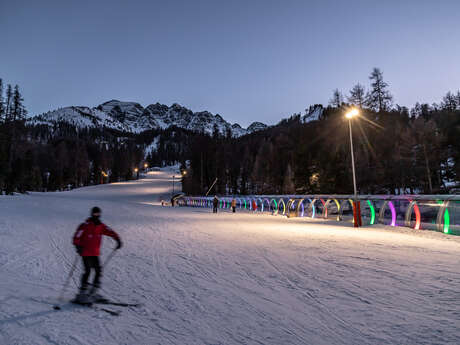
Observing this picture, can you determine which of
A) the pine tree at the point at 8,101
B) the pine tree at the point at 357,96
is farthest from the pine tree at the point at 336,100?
the pine tree at the point at 8,101

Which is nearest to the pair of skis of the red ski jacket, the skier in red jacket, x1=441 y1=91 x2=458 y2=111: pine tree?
the skier in red jacket

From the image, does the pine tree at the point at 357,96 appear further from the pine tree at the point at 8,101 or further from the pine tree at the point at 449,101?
the pine tree at the point at 8,101

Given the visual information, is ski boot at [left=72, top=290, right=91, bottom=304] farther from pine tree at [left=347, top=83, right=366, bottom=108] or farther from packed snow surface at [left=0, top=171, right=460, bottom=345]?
pine tree at [left=347, top=83, right=366, bottom=108]

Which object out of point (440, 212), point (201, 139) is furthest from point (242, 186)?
point (440, 212)

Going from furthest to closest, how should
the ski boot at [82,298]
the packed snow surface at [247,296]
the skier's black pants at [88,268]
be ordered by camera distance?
the skier's black pants at [88,268] < the ski boot at [82,298] < the packed snow surface at [247,296]

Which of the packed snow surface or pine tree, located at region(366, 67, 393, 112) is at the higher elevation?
pine tree, located at region(366, 67, 393, 112)

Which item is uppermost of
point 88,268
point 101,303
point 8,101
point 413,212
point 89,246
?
point 8,101

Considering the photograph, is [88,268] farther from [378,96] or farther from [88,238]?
[378,96]

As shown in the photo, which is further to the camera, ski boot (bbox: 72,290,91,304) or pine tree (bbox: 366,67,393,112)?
pine tree (bbox: 366,67,393,112)

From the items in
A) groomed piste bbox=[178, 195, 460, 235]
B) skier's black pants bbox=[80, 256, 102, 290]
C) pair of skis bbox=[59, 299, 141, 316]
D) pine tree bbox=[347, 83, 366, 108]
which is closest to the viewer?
pair of skis bbox=[59, 299, 141, 316]

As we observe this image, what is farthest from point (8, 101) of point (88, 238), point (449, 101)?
point (449, 101)

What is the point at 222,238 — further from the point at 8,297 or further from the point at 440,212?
the point at 440,212

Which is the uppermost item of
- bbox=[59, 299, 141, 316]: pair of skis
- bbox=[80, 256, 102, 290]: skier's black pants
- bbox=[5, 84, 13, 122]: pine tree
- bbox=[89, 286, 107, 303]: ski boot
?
bbox=[5, 84, 13, 122]: pine tree

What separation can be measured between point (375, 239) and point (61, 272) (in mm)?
11050
